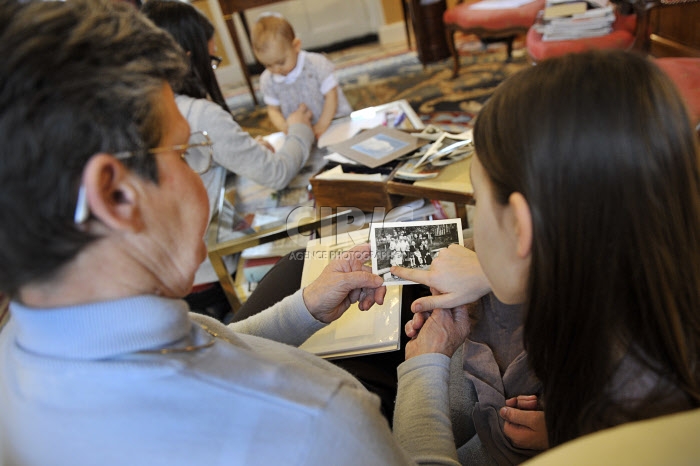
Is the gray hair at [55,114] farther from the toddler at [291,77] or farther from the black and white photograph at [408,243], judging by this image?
the toddler at [291,77]

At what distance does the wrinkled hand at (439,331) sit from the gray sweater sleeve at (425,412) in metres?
0.03

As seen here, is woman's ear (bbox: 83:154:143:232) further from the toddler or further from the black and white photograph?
the toddler

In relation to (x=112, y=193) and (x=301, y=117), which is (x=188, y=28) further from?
(x=112, y=193)

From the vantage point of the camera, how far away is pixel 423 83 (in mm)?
4094

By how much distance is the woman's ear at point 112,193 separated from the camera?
506mm

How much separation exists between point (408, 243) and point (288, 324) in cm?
37

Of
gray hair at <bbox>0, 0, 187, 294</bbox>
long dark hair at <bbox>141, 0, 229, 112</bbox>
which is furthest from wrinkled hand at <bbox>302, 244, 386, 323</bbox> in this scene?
long dark hair at <bbox>141, 0, 229, 112</bbox>

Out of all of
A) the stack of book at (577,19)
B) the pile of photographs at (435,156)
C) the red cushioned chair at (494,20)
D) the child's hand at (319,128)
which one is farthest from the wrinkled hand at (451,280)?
the red cushioned chair at (494,20)

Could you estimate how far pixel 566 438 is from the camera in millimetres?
741

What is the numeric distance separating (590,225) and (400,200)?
1.06 m

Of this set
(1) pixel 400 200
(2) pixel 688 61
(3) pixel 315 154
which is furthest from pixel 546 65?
(2) pixel 688 61

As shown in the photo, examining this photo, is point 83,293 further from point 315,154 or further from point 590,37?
point 590,37

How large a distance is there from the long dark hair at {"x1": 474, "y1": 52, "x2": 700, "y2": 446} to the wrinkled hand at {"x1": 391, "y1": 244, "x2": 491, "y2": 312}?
31 cm

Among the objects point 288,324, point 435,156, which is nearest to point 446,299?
point 288,324
